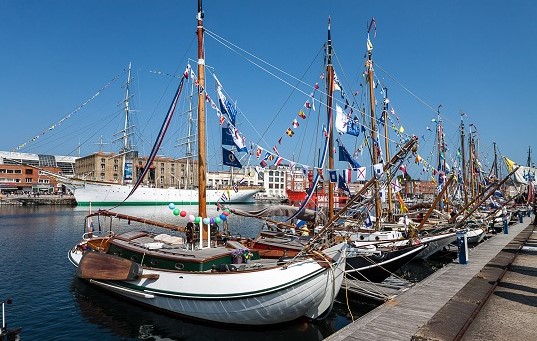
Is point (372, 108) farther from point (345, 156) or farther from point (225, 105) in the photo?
point (225, 105)

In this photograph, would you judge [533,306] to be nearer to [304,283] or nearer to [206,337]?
[304,283]

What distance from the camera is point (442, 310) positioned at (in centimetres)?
1188

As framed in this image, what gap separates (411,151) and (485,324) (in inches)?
254

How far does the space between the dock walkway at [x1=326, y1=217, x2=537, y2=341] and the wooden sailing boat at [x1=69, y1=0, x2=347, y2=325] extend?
2.18 metres

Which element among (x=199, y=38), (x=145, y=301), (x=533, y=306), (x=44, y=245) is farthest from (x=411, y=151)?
(x=44, y=245)

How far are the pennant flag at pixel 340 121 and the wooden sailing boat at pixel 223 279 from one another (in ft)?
31.7

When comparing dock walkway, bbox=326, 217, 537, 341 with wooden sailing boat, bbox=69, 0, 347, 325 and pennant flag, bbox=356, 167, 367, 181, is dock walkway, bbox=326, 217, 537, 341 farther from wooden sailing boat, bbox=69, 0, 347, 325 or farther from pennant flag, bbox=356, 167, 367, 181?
pennant flag, bbox=356, 167, 367, 181

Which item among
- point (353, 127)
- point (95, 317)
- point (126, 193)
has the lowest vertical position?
point (95, 317)

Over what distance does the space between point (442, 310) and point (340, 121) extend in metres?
13.7

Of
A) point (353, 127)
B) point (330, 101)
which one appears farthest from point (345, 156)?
point (330, 101)

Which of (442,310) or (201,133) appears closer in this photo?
(442,310)

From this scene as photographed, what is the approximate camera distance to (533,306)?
1227 cm

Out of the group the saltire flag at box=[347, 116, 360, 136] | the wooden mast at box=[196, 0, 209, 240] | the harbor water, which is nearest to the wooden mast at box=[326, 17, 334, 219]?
the saltire flag at box=[347, 116, 360, 136]

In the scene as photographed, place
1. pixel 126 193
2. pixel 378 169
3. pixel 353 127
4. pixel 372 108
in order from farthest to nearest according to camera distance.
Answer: pixel 126 193
pixel 372 108
pixel 353 127
pixel 378 169
